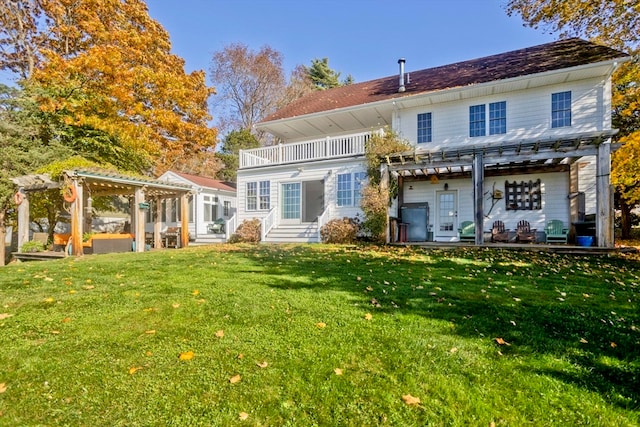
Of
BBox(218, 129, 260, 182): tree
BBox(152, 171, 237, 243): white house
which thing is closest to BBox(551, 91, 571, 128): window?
BBox(152, 171, 237, 243): white house

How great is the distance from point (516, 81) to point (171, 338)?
1383 centimetres

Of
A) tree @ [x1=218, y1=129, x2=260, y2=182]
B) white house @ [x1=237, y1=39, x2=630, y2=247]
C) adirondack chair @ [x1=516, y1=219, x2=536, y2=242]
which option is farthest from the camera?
tree @ [x1=218, y1=129, x2=260, y2=182]

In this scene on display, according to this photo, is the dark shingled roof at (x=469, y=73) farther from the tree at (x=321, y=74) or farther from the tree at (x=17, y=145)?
the tree at (x=321, y=74)

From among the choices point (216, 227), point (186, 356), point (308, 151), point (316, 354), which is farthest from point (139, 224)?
point (316, 354)

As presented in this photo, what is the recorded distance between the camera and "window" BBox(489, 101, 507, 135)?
42.7 ft

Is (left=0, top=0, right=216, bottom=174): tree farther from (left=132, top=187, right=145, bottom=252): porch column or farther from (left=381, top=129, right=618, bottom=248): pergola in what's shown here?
(left=381, top=129, right=618, bottom=248): pergola

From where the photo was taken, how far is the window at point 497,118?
13000 mm

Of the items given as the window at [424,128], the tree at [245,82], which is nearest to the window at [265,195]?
the window at [424,128]

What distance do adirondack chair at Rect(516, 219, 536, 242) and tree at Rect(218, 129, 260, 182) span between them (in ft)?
68.4

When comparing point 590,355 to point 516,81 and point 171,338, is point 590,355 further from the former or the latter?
point 516,81

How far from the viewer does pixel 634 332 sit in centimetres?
319

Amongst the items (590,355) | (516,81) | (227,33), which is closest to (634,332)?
A: (590,355)

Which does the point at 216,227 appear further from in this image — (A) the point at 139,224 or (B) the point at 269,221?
(A) the point at 139,224

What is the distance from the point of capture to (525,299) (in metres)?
4.27
